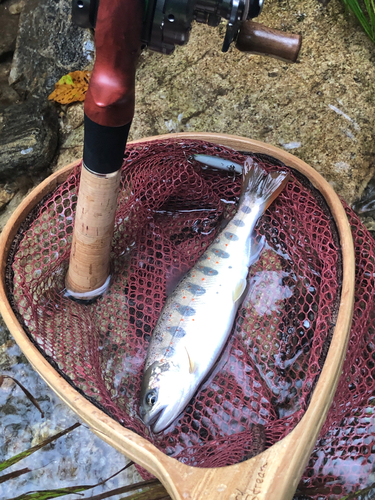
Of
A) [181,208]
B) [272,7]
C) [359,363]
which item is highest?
[272,7]

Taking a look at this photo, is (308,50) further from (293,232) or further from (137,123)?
(293,232)

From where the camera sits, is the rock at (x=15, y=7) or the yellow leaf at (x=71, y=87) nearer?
the yellow leaf at (x=71, y=87)

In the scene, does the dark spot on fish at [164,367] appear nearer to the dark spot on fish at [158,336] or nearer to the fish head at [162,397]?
the fish head at [162,397]

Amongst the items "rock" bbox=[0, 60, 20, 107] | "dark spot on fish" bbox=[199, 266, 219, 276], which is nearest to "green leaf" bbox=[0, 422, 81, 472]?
"dark spot on fish" bbox=[199, 266, 219, 276]

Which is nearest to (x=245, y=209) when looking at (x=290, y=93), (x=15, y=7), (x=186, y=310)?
(x=186, y=310)

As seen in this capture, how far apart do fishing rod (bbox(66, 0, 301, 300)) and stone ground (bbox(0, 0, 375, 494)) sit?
1.30m

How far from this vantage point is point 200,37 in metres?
2.86

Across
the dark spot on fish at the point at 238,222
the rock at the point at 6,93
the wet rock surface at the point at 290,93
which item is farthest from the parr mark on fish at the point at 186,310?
the rock at the point at 6,93

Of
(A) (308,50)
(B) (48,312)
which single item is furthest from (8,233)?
(A) (308,50)

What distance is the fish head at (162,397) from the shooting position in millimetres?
1703

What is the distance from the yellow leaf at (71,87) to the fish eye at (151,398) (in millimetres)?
2326

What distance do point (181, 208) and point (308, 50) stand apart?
1.55 m

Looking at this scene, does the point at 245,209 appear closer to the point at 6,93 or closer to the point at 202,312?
the point at 202,312

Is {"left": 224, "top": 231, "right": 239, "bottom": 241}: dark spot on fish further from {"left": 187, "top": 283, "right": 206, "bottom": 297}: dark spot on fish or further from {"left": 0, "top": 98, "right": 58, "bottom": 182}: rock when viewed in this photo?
{"left": 0, "top": 98, "right": 58, "bottom": 182}: rock
